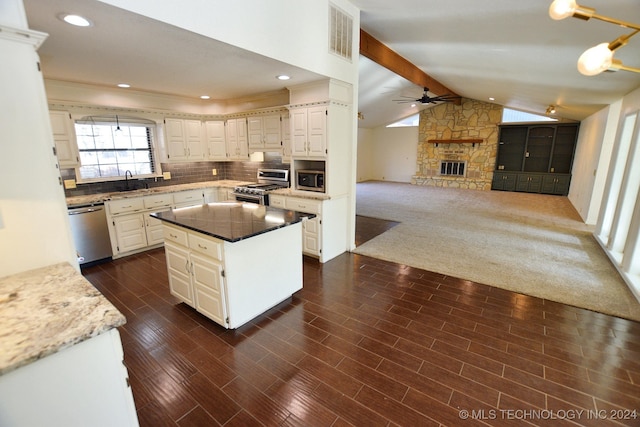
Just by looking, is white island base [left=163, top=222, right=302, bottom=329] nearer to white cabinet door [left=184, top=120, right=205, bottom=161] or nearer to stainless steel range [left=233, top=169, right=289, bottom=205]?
stainless steel range [left=233, top=169, right=289, bottom=205]

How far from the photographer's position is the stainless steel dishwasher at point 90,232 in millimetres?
3764

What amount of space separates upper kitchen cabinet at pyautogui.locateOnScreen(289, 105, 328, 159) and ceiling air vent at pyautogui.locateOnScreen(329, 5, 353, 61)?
2.38ft

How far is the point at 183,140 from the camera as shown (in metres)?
5.26

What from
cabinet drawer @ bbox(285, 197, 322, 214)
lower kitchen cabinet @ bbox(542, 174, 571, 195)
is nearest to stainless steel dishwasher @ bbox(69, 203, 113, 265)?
cabinet drawer @ bbox(285, 197, 322, 214)

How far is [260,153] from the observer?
17.8 ft

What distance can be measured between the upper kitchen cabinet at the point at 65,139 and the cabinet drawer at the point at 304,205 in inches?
120

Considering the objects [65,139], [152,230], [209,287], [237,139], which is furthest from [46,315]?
[237,139]

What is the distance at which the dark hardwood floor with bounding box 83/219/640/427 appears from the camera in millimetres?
1794

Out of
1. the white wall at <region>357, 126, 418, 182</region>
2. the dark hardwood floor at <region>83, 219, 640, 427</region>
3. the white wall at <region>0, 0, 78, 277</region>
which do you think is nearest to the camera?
the white wall at <region>0, 0, 78, 277</region>

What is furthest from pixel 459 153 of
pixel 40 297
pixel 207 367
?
pixel 40 297

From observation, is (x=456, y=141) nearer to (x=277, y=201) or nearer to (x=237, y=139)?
(x=237, y=139)

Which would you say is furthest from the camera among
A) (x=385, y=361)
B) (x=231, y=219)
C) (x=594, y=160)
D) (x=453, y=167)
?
(x=453, y=167)

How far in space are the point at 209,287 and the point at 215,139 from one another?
3.88m

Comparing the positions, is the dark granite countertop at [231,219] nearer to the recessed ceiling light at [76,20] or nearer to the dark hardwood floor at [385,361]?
the dark hardwood floor at [385,361]
